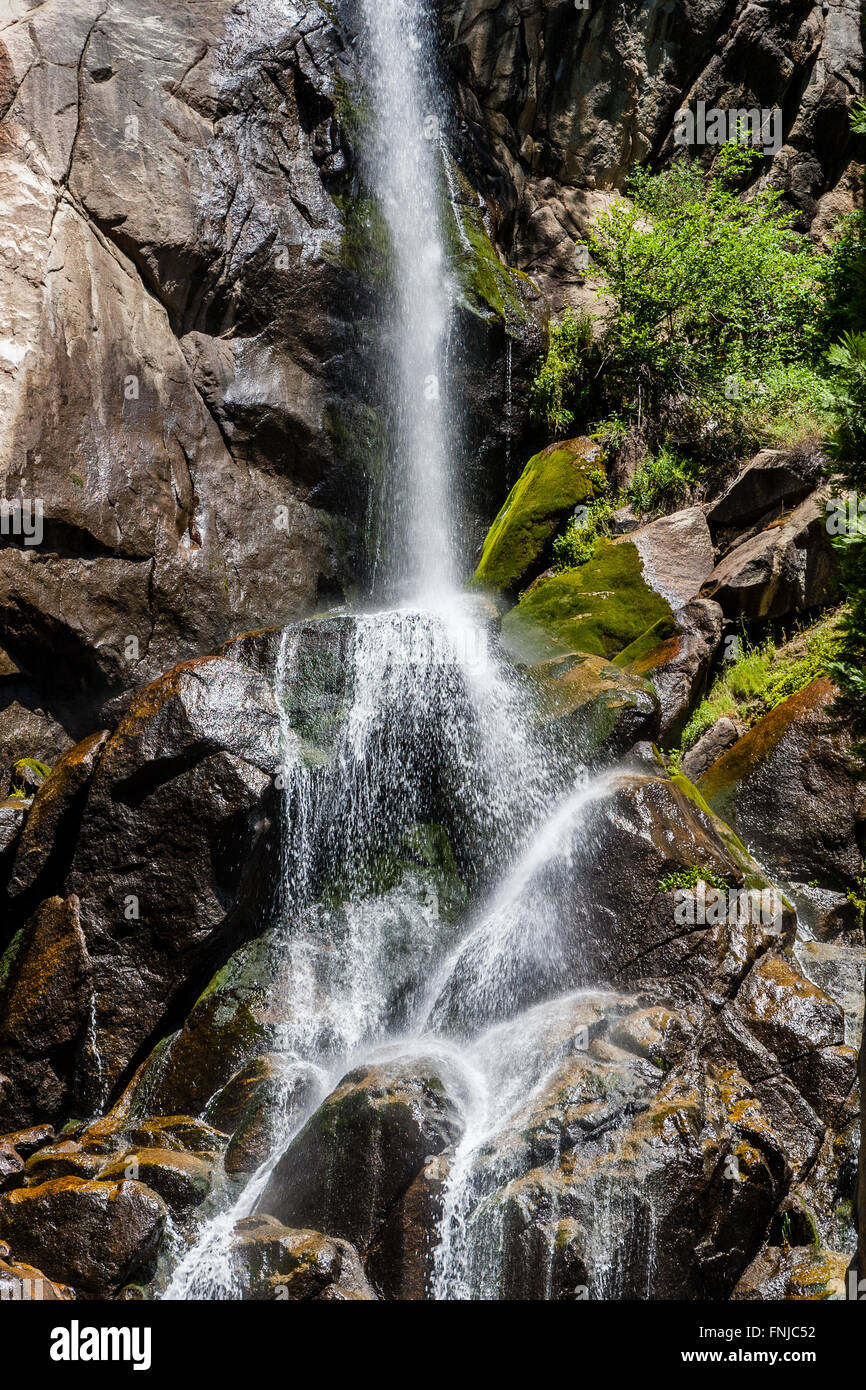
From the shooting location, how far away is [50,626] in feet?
38.0

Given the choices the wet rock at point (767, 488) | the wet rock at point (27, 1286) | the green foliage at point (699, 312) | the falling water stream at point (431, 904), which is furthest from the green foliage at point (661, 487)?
the wet rock at point (27, 1286)

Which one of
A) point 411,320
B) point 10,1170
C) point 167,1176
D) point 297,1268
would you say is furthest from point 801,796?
point 411,320

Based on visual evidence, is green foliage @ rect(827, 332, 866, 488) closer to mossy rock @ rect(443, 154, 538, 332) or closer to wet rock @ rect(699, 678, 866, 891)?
wet rock @ rect(699, 678, 866, 891)

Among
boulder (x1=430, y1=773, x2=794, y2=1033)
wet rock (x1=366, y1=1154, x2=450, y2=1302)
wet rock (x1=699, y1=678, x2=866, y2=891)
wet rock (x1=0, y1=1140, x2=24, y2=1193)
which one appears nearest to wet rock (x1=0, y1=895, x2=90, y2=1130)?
wet rock (x1=0, y1=1140, x2=24, y2=1193)

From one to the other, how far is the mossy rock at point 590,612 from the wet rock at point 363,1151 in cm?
569

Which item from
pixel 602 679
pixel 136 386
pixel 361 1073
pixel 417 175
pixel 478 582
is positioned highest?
pixel 417 175

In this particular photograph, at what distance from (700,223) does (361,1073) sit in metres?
13.8

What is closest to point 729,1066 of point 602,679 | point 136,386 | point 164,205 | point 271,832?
point 602,679

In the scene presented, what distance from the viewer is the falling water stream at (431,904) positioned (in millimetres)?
7547

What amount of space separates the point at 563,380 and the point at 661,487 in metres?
2.70

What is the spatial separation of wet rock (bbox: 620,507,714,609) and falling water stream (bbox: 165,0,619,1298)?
2.25 metres

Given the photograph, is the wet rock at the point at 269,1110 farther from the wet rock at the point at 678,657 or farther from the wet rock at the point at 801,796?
the wet rock at the point at 678,657

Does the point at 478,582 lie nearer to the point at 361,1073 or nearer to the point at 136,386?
the point at 136,386

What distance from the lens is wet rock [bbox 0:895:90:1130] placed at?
28.9ft
